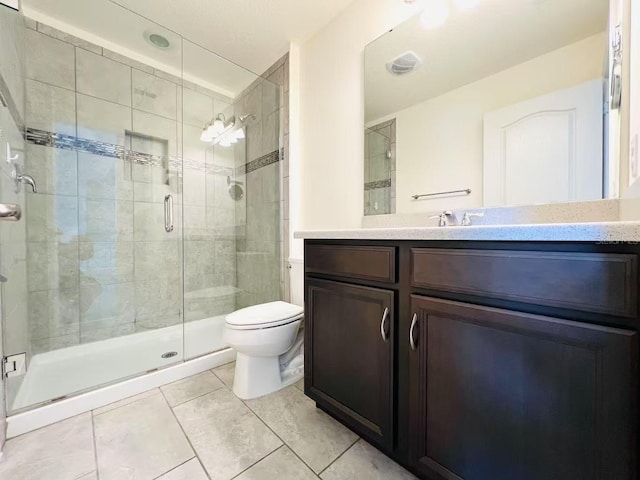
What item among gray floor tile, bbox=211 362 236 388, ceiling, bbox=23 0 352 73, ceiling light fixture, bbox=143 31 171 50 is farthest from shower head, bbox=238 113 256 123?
gray floor tile, bbox=211 362 236 388

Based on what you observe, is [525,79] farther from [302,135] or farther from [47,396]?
[47,396]

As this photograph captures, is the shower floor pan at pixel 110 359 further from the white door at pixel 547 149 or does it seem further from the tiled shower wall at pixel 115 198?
the white door at pixel 547 149

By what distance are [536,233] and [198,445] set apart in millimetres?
1415

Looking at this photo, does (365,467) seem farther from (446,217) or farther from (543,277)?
(446,217)

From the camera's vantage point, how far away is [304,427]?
1.19m

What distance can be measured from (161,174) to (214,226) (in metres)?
0.59

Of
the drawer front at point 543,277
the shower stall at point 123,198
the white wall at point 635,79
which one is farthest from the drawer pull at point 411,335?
the shower stall at point 123,198

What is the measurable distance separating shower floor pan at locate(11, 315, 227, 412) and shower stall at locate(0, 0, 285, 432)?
0.03 feet

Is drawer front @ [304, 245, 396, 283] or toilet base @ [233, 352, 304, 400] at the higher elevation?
drawer front @ [304, 245, 396, 283]

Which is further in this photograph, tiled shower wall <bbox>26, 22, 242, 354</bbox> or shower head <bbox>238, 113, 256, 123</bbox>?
shower head <bbox>238, 113, 256, 123</bbox>

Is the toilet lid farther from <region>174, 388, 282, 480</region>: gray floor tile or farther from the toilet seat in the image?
<region>174, 388, 282, 480</region>: gray floor tile

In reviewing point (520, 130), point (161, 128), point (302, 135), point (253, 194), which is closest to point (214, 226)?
point (253, 194)

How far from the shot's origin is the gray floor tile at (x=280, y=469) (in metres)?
0.94

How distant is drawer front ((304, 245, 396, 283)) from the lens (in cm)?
90
